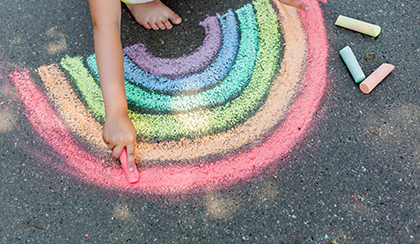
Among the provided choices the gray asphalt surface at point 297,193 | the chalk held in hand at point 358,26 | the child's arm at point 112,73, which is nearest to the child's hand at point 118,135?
the child's arm at point 112,73

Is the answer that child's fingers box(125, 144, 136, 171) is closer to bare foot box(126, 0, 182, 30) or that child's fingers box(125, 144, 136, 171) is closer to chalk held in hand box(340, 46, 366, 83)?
bare foot box(126, 0, 182, 30)

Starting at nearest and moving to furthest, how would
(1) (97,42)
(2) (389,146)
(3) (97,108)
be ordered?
(1) (97,42) → (2) (389,146) → (3) (97,108)

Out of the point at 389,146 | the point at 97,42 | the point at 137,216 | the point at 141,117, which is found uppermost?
the point at 97,42

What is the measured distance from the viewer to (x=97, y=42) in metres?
1.28

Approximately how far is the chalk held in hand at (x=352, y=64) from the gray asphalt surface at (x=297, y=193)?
0.13ft

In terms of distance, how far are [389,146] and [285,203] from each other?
23.6 inches

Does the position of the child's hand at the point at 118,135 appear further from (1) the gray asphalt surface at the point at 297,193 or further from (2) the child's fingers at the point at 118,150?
(1) the gray asphalt surface at the point at 297,193

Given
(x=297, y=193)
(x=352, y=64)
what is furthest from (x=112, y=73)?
(x=352, y=64)

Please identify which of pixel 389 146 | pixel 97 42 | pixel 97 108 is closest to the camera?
pixel 97 42

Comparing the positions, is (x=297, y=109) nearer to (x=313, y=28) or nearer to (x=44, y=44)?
(x=313, y=28)

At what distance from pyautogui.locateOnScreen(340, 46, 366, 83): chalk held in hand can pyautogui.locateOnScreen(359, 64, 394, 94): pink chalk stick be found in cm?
3

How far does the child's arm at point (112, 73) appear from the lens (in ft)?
4.13

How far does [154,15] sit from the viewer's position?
1.68m

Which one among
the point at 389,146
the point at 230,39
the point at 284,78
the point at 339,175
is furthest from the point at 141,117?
the point at 389,146
